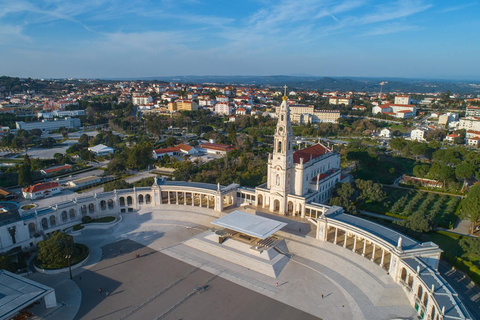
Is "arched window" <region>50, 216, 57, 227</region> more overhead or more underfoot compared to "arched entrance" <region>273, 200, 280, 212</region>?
more underfoot

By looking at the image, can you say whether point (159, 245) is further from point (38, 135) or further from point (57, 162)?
point (38, 135)

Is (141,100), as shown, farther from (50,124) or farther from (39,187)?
(39,187)

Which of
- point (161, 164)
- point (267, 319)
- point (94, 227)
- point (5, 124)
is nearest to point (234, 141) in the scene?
point (161, 164)

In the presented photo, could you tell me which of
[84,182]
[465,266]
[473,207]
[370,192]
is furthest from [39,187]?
[473,207]

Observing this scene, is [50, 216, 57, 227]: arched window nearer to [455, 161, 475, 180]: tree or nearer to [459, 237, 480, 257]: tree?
[459, 237, 480, 257]: tree

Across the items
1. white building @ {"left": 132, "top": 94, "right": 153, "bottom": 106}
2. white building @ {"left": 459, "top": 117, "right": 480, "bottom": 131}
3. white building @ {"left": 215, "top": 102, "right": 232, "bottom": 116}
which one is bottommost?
white building @ {"left": 459, "top": 117, "right": 480, "bottom": 131}

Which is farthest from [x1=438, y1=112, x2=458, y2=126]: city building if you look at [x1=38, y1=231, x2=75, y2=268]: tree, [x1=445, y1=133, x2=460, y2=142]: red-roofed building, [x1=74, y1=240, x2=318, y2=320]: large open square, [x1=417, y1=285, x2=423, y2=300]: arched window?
[x1=38, y1=231, x2=75, y2=268]: tree

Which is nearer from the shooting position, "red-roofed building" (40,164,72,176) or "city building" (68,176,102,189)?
"city building" (68,176,102,189)
